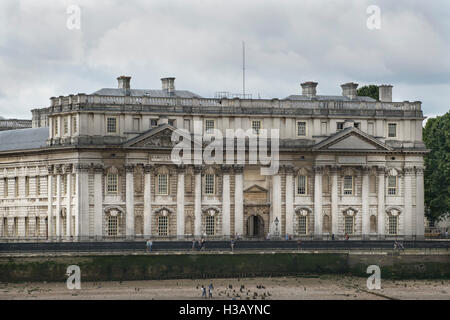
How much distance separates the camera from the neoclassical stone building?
Answer: 4823 inches

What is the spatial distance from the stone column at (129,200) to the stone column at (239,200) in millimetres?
8709

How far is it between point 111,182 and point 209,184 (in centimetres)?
825

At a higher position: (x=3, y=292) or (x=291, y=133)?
(x=291, y=133)

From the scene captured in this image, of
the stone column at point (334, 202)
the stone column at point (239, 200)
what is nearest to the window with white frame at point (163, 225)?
the stone column at point (239, 200)

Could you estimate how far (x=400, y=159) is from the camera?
129m

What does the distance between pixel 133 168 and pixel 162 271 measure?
54.6ft

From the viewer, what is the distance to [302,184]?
419ft

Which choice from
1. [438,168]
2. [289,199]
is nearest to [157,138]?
[289,199]

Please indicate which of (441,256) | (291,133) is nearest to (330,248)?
(441,256)

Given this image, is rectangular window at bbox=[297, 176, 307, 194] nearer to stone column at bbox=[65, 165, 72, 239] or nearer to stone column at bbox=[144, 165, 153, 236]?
stone column at bbox=[144, 165, 153, 236]

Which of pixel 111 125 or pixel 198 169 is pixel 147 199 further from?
pixel 111 125

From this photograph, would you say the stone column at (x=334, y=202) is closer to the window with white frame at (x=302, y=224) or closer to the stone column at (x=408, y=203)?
the window with white frame at (x=302, y=224)

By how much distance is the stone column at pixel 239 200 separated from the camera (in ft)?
412

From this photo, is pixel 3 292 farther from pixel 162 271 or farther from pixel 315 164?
pixel 315 164
